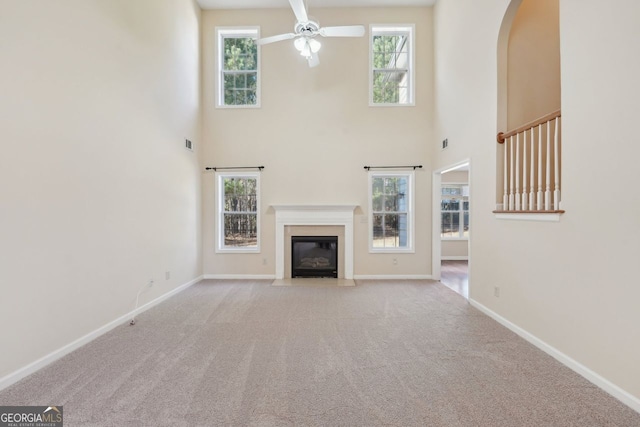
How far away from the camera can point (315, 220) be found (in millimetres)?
5520

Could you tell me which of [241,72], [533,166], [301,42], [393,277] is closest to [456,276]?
[393,277]

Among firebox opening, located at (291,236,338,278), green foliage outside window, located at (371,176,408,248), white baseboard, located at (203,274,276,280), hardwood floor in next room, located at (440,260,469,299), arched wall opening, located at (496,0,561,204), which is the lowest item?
hardwood floor in next room, located at (440,260,469,299)

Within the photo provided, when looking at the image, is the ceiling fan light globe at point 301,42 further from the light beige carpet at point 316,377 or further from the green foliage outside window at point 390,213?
the light beige carpet at point 316,377

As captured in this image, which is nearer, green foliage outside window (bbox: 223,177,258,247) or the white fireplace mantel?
the white fireplace mantel

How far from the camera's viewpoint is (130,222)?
11.2 ft

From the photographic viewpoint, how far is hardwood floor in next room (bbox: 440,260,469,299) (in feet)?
15.9

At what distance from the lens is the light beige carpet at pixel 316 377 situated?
1778 millimetres

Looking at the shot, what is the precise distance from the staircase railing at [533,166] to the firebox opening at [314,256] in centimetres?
307

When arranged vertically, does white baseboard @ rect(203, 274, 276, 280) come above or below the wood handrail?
below

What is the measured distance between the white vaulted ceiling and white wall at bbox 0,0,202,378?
1.31 metres

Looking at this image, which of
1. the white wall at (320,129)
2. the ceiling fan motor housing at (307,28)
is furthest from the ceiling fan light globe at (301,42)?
the white wall at (320,129)

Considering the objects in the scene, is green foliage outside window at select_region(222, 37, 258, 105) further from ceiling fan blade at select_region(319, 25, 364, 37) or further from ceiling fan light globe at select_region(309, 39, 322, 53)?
ceiling fan blade at select_region(319, 25, 364, 37)

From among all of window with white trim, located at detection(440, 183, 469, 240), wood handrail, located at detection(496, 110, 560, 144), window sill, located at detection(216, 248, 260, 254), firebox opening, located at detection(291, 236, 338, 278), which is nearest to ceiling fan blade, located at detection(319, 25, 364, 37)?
wood handrail, located at detection(496, 110, 560, 144)

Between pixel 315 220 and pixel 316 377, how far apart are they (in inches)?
139
